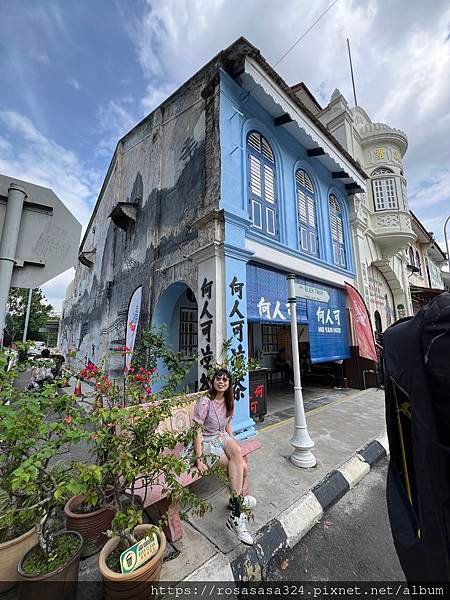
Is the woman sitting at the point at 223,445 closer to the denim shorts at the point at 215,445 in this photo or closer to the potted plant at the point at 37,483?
the denim shorts at the point at 215,445

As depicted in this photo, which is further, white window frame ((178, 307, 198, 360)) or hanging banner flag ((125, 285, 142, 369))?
hanging banner flag ((125, 285, 142, 369))

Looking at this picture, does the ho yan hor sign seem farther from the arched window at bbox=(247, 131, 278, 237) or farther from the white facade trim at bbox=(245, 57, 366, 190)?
the white facade trim at bbox=(245, 57, 366, 190)

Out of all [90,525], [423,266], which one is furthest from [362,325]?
[423,266]

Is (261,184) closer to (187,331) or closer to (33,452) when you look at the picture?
(187,331)

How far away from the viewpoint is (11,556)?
199cm

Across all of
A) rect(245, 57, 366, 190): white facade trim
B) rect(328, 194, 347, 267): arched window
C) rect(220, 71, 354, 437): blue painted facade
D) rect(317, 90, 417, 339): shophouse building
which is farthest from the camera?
rect(317, 90, 417, 339): shophouse building

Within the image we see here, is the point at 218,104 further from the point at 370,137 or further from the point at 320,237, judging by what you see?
the point at 370,137

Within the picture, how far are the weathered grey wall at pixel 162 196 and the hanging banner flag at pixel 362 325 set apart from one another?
241 inches

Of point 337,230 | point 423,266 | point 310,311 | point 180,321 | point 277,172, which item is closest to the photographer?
point 277,172

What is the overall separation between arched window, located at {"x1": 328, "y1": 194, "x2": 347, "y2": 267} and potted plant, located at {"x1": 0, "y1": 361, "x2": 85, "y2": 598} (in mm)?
9043

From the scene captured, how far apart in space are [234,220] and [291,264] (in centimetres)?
229

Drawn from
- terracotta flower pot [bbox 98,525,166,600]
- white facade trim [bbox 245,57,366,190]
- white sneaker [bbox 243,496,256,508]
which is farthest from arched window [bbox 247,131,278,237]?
terracotta flower pot [bbox 98,525,166,600]

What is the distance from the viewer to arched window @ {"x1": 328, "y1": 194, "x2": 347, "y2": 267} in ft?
30.6

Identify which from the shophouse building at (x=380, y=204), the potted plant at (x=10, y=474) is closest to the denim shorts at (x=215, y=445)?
the potted plant at (x=10, y=474)
